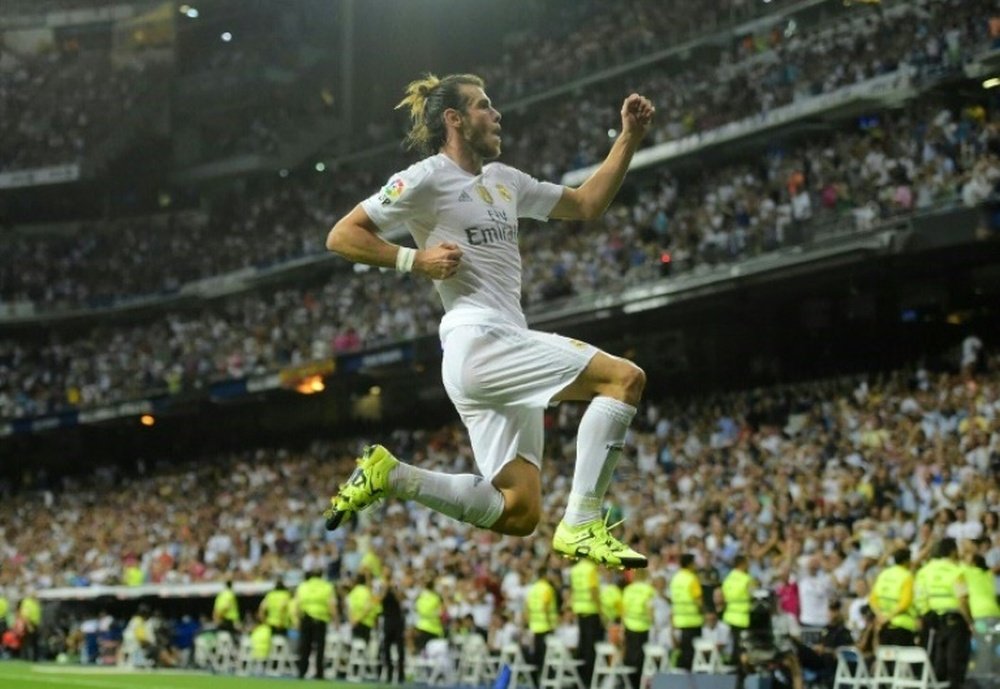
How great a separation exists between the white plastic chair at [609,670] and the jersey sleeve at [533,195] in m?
11.4

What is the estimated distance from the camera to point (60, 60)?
168 feet

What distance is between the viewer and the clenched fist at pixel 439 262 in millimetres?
6785

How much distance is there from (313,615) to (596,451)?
55.8ft

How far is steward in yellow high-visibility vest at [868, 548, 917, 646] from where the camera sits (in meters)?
14.9

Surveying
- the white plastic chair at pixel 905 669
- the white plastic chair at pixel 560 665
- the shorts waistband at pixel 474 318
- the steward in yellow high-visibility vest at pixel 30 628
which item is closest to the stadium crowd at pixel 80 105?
the steward in yellow high-visibility vest at pixel 30 628

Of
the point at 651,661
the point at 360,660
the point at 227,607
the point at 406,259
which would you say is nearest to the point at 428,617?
the point at 360,660

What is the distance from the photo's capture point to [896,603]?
1499cm

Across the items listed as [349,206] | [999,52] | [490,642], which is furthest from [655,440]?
[349,206]

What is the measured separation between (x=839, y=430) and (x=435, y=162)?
16735mm

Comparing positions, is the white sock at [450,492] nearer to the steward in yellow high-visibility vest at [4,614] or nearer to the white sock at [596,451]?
the white sock at [596,451]

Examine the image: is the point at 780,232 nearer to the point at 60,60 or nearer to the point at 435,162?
the point at 435,162

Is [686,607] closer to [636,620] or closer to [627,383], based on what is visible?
[636,620]

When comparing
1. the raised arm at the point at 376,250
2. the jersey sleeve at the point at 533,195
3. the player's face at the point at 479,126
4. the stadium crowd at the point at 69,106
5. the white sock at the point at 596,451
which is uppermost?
the stadium crowd at the point at 69,106

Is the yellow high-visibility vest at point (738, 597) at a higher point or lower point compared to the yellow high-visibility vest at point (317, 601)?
lower
